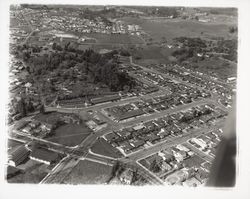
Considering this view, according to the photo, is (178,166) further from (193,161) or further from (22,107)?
(22,107)

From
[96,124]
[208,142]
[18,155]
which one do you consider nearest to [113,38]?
[96,124]

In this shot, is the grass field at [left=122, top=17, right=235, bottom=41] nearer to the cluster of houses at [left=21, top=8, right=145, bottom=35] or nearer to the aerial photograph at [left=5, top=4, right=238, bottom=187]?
the aerial photograph at [left=5, top=4, right=238, bottom=187]

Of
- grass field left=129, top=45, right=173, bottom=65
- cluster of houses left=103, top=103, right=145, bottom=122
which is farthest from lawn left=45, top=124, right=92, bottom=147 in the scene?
grass field left=129, top=45, right=173, bottom=65

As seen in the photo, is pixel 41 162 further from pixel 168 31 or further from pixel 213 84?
pixel 213 84

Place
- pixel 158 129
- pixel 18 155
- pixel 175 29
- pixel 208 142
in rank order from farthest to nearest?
pixel 175 29 < pixel 158 129 < pixel 208 142 < pixel 18 155

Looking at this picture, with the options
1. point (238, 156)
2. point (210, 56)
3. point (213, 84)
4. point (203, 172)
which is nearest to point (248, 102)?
point (238, 156)
